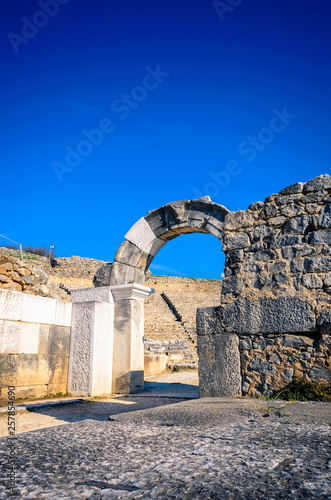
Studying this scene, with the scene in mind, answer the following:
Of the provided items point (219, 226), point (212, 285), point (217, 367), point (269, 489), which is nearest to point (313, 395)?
point (217, 367)

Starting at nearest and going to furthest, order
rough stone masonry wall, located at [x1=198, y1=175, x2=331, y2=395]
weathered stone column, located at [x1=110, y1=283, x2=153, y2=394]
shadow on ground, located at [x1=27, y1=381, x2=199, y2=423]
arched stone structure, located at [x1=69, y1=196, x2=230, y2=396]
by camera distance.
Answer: rough stone masonry wall, located at [x1=198, y1=175, x2=331, y2=395] → shadow on ground, located at [x1=27, y1=381, x2=199, y2=423] → arched stone structure, located at [x1=69, y1=196, x2=230, y2=396] → weathered stone column, located at [x1=110, y1=283, x2=153, y2=394]

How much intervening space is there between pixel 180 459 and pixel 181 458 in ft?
0.05

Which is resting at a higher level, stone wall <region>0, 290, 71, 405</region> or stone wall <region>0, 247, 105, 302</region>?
stone wall <region>0, 247, 105, 302</region>

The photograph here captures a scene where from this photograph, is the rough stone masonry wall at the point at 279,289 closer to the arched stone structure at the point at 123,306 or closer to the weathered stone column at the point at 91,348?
the arched stone structure at the point at 123,306

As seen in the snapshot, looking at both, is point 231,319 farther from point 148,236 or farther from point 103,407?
point 148,236

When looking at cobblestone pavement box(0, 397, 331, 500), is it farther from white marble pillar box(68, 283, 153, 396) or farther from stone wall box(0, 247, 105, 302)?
stone wall box(0, 247, 105, 302)

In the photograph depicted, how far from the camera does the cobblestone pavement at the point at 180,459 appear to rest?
43.2 inches

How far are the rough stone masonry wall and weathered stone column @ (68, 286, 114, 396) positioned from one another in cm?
262

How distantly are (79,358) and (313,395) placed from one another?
400cm

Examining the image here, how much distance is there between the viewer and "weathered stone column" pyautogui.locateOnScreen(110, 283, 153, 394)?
6.48 metres

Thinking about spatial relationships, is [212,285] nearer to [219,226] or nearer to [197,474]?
[219,226]

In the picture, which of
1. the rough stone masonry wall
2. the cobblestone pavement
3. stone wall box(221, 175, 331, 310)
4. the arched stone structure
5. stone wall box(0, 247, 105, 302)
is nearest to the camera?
the cobblestone pavement

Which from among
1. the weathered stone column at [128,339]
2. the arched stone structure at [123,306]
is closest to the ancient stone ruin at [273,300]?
the arched stone structure at [123,306]

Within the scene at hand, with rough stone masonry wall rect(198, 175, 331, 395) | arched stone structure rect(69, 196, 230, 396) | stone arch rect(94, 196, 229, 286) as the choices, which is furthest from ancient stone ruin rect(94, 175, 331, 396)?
stone arch rect(94, 196, 229, 286)
